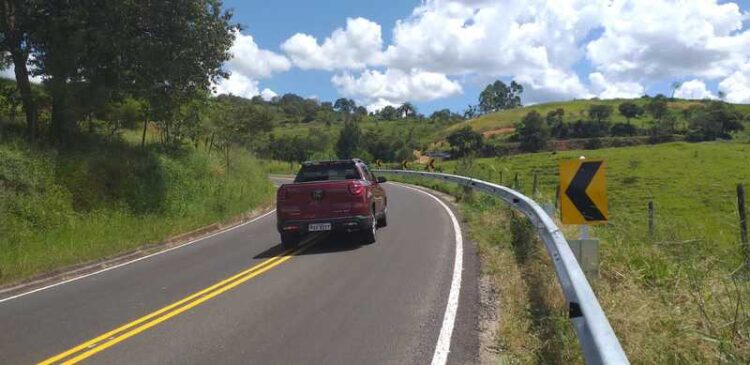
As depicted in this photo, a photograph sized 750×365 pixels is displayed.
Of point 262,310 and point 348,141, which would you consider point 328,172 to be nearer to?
point 262,310

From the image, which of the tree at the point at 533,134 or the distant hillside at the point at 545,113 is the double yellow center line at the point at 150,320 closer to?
the tree at the point at 533,134

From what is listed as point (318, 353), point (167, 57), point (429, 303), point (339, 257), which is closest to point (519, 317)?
point (429, 303)

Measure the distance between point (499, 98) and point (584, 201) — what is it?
639 feet

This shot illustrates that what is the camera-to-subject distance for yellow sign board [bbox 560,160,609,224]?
687 centimetres

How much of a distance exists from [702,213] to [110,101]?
41.5 metres

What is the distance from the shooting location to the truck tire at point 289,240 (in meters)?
12.5

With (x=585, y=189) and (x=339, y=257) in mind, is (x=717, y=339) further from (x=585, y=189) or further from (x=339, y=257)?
(x=339, y=257)

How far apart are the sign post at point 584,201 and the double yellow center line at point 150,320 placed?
15.8 ft

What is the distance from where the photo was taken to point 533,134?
396ft

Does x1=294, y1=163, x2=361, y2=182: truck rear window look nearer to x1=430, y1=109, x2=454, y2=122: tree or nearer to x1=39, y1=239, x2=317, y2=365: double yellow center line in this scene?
x1=39, y1=239, x2=317, y2=365: double yellow center line

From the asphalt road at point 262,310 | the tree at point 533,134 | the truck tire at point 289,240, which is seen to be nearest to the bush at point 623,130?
the tree at point 533,134

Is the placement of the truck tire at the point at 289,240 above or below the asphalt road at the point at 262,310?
above

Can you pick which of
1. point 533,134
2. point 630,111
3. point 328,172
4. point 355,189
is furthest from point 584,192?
→ point 630,111

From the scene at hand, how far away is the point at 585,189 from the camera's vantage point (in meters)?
6.96
